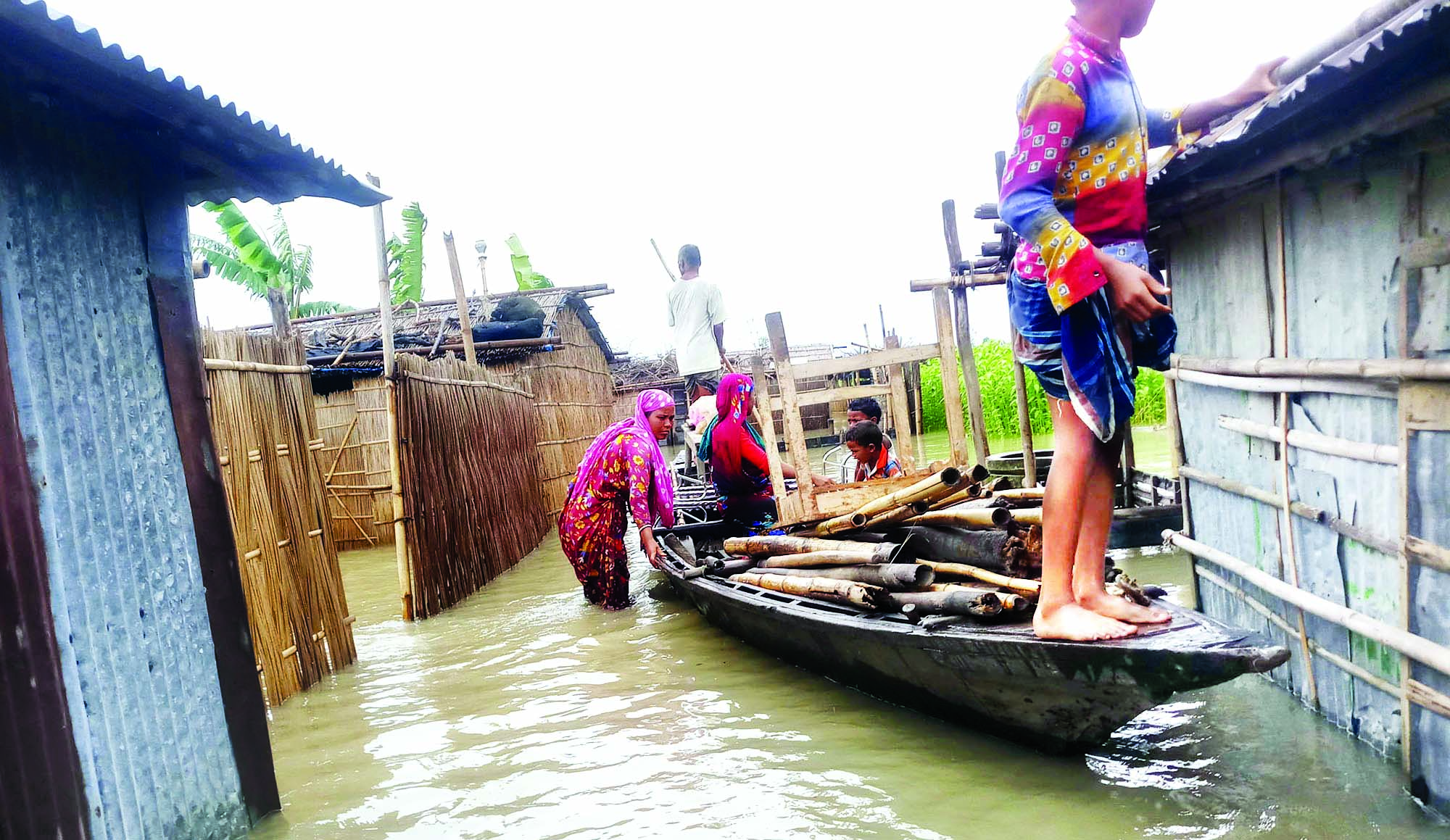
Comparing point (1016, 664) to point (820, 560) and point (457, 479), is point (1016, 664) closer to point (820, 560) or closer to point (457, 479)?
point (820, 560)

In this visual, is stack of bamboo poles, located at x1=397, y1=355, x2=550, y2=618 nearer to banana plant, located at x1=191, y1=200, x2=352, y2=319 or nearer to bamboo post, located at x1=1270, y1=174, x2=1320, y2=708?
banana plant, located at x1=191, y1=200, x2=352, y2=319

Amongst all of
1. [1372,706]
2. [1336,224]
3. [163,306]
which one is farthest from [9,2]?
[1372,706]

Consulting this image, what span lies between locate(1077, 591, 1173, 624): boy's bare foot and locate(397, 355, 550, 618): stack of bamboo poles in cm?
513

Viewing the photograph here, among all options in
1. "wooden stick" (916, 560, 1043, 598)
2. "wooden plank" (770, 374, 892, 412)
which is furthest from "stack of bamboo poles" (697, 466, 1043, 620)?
"wooden plank" (770, 374, 892, 412)

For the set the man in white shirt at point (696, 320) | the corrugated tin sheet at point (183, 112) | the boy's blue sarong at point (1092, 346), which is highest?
the corrugated tin sheet at point (183, 112)

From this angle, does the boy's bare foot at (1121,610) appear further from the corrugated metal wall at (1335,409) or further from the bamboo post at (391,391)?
the bamboo post at (391,391)

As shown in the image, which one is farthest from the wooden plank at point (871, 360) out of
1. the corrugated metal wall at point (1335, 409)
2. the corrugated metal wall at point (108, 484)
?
the corrugated metal wall at point (108, 484)

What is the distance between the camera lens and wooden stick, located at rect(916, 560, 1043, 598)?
3.66m

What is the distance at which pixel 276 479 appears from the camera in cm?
520

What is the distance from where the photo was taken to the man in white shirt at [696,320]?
7.94 m

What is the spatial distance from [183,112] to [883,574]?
3.34 meters

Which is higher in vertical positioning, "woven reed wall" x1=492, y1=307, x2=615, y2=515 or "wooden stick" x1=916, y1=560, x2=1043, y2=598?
"woven reed wall" x1=492, y1=307, x2=615, y2=515

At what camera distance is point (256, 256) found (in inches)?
571

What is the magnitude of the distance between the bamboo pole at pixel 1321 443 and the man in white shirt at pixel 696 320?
4.64m
